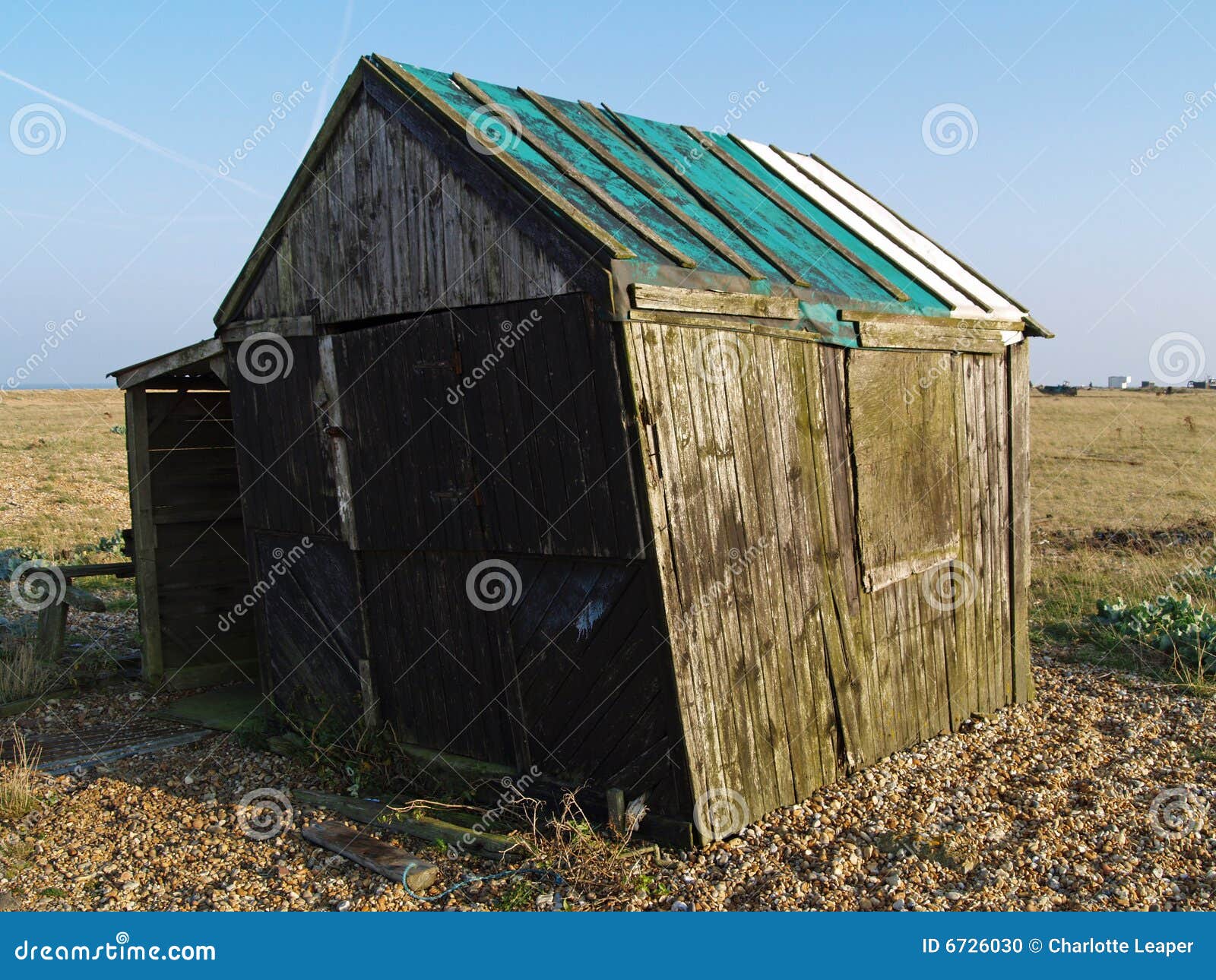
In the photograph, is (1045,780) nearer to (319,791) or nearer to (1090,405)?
(319,791)

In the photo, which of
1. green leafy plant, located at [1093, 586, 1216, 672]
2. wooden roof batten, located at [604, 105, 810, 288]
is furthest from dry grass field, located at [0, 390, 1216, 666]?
wooden roof batten, located at [604, 105, 810, 288]

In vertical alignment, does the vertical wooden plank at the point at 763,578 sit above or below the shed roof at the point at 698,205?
below

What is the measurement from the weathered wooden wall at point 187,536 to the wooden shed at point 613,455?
91cm

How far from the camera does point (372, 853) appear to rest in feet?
18.5

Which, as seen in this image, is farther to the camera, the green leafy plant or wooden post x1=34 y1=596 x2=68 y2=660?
wooden post x1=34 y1=596 x2=68 y2=660

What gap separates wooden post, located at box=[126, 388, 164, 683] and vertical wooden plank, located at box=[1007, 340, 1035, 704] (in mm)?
7398

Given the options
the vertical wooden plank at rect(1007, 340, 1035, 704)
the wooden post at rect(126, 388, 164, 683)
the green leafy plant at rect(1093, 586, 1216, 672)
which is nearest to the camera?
the vertical wooden plank at rect(1007, 340, 1035, 704)

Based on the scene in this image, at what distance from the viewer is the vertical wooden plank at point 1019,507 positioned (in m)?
8.26

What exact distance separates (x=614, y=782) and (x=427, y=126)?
3.93m

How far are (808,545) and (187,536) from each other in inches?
241

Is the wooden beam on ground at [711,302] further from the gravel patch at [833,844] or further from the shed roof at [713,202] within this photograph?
the gravel patch at [833,844]

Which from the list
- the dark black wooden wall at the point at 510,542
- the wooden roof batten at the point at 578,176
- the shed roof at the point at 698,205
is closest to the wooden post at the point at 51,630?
the shed roof at the point at 698,205

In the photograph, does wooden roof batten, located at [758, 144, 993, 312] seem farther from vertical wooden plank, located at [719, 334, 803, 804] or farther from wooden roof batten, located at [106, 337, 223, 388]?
wooden roof batten, located at [106, 337, 223, 388]

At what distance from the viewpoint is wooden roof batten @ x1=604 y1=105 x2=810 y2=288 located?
6391 mm
